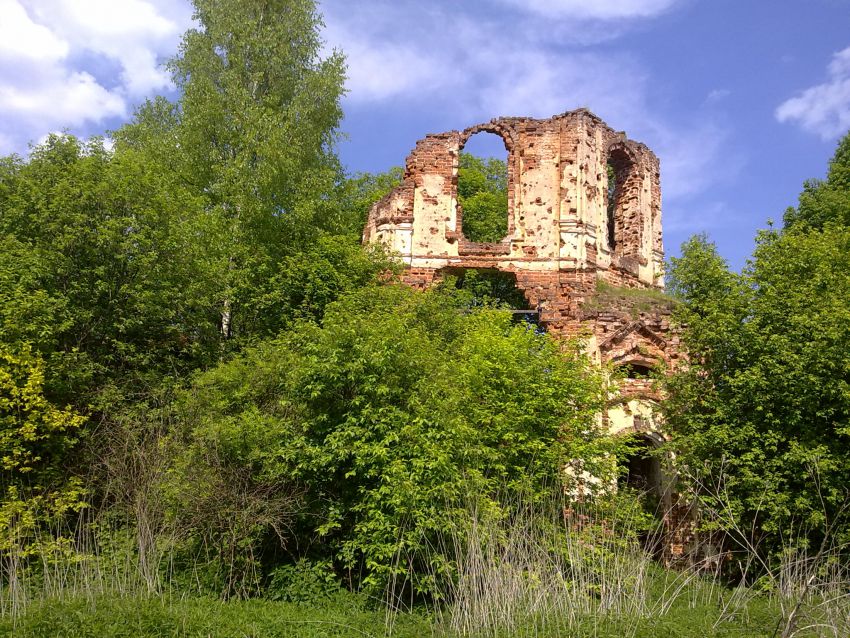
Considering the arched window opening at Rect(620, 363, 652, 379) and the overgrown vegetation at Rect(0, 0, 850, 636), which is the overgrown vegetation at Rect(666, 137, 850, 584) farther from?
the arched window opening at Rect(620, 363, 652, 379)

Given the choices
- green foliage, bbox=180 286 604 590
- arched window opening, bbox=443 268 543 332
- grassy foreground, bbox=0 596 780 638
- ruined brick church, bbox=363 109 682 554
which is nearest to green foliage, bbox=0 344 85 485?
green foliage, bbox=180 286 604 590

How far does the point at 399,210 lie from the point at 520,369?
27.8 ft

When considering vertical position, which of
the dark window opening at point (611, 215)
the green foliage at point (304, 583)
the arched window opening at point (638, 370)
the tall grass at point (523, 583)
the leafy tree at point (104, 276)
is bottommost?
the green foliage at point (304, 583)

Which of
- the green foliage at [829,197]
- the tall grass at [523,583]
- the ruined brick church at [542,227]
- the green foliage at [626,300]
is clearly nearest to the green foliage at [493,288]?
the ruined brick church at [542,227]

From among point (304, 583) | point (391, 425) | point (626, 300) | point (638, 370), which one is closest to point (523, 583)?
point (391, 425)

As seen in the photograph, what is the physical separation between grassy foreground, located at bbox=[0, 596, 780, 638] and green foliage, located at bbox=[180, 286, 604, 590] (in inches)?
26.7

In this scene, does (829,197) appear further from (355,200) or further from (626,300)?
(355,200)

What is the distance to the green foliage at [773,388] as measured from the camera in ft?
40.1

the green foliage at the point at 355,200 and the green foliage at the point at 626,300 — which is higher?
the green foliage at the point at 355,200

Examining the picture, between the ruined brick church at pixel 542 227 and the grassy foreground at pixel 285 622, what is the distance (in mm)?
9029

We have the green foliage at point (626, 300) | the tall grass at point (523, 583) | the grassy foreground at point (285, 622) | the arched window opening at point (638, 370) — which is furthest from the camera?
the green foliage at point (626, 300)

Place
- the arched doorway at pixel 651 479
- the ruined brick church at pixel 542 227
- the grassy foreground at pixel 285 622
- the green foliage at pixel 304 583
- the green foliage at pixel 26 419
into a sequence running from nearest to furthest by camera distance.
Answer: the grassy foreground at pixel 285 622, the green foliage at pixel 304 583, the green foliage at pixel 26 419, the arched doorway at pixel 651 479, the ruined brick church at pixel 542 227

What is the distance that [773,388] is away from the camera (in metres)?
13.0

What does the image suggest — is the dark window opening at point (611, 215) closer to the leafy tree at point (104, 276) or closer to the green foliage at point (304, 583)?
the leafy tree at point (104, 276)
